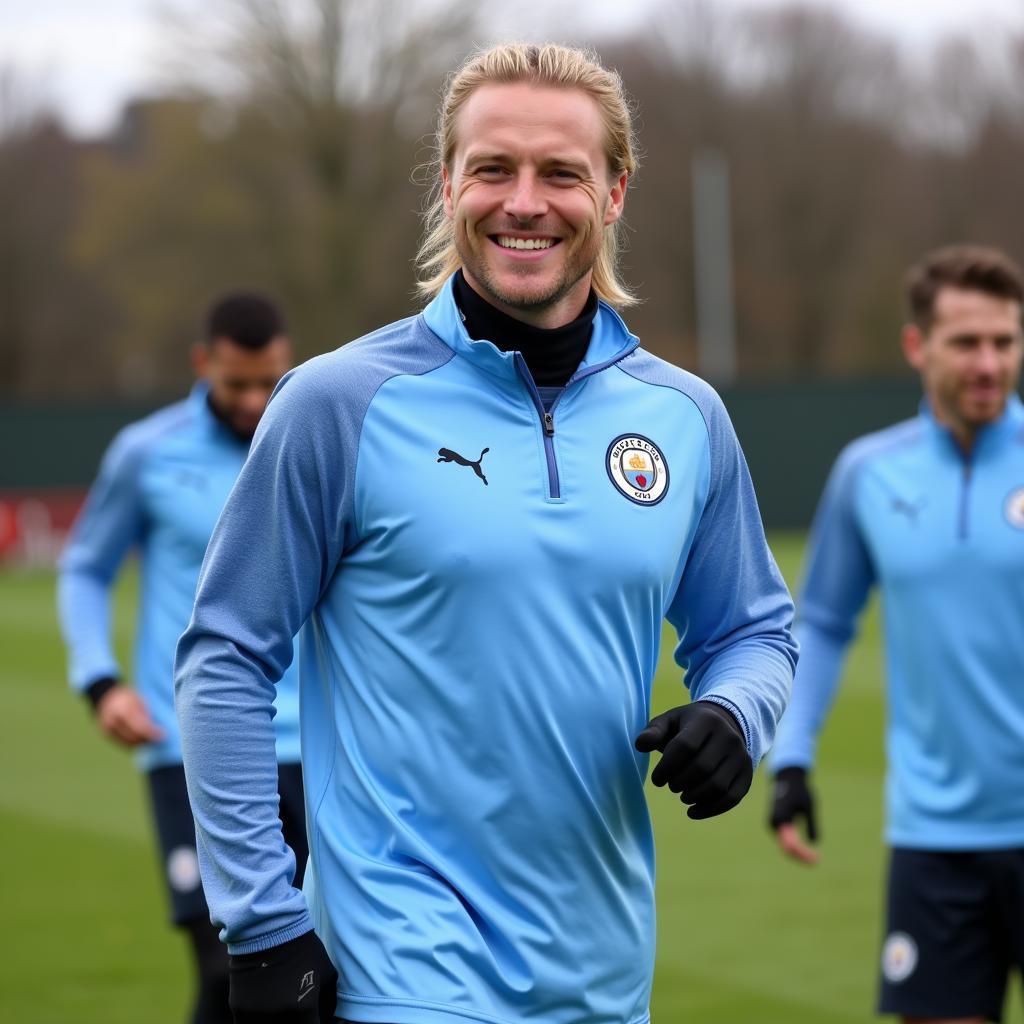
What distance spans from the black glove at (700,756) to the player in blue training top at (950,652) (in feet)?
7.07

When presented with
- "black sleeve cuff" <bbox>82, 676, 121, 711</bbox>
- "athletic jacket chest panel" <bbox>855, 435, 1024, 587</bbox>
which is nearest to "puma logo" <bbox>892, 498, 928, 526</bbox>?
"athletic jacket chest panel" <bbox>855, 435, 1024, 587</bbox>

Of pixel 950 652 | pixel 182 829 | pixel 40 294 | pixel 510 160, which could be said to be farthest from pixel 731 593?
pixel 40 294

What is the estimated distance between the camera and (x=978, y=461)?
16.6ft

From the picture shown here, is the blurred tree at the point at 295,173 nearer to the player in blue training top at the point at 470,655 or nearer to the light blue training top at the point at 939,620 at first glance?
the light blue training top at the point at 939,620

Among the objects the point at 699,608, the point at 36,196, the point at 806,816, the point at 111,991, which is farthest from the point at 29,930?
the point at 36,196

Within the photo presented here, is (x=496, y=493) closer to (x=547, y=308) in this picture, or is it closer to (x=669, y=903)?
(x=547, y=308)

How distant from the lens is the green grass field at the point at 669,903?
6.56 meters

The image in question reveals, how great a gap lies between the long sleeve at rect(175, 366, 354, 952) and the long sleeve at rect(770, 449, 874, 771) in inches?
106

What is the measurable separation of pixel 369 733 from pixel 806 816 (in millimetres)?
2381

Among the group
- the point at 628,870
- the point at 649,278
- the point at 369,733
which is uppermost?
the point at 369,733

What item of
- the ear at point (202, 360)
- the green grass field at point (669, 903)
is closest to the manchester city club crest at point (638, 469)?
the ear at point (202, 360)

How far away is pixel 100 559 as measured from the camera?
241 inches

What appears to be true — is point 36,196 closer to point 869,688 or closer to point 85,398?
point 85,398

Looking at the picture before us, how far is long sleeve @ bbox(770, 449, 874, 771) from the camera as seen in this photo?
528 centimetres
